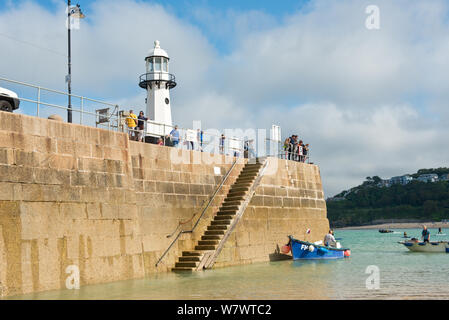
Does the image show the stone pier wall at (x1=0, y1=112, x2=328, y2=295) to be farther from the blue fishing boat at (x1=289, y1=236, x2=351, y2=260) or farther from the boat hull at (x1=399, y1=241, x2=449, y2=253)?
the boat hull at (x1=399, y1=241, x2=449, y2=253)

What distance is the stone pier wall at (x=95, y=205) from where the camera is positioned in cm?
1402

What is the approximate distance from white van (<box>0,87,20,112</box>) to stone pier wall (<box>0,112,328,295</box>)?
1118mm

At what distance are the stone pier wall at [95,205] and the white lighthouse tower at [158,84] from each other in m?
8.65

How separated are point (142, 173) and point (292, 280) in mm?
6578

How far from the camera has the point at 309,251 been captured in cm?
2517

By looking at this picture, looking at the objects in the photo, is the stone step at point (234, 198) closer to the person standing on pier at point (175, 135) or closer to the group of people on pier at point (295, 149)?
the person standing on pier at point (175, 135)

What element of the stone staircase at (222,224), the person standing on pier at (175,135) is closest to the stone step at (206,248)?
the stone staircase at (222,224)

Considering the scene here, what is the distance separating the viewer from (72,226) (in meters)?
15.4

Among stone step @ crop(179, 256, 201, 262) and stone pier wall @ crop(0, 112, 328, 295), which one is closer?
stone pier wall @ crop(0, 112, 328, 295)

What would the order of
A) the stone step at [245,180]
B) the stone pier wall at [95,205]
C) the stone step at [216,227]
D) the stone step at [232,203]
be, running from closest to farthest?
the stone pier wall at [95,205] → the stone step at [216,227] → the stone step at [232,203] → the stone step at [245,180]

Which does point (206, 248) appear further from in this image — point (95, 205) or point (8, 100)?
point (8, 100)

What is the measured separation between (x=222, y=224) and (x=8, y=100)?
10.1 meters

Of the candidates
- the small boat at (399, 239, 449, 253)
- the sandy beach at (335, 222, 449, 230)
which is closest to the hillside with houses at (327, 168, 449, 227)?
the sandy beach at (335, 222, 449, 230)

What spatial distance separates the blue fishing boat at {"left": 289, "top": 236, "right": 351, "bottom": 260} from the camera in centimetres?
2483
